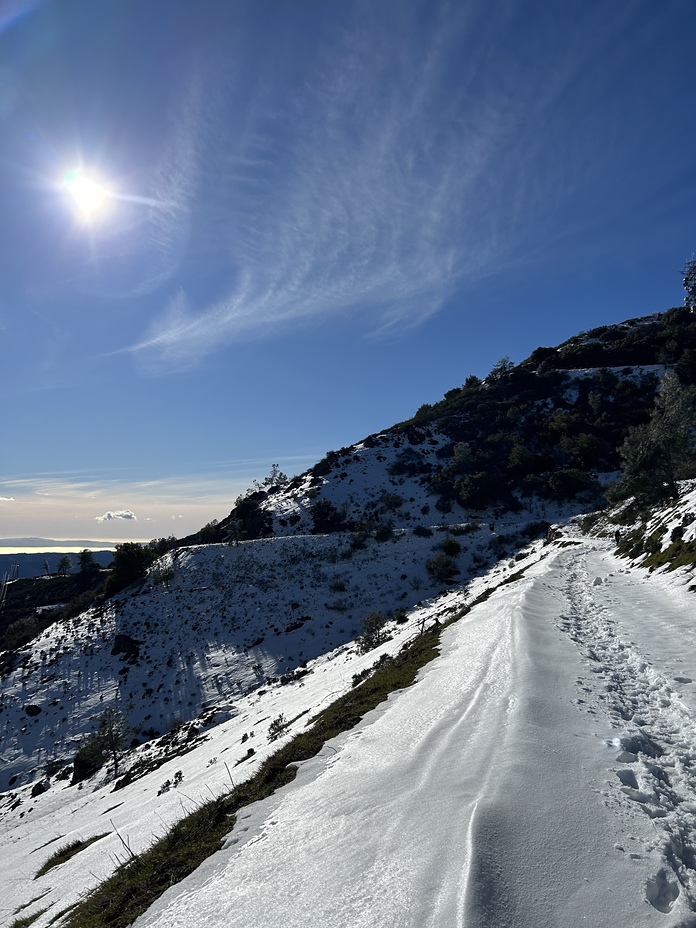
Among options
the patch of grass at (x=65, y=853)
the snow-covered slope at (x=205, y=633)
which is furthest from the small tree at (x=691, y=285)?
the patch of grass at (x=65, y=853)

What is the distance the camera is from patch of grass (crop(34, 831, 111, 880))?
10688mm

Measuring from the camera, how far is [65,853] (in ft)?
37.3

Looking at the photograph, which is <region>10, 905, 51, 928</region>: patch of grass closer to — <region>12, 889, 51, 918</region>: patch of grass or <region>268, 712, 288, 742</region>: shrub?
<region>12, 889, 51, 918</region>: patch of grass

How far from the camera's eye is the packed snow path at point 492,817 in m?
3.19

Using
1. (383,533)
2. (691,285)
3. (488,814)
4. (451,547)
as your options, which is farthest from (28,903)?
(691,285)

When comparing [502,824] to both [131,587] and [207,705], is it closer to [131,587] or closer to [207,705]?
[207,705]

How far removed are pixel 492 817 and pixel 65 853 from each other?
45.1 feet

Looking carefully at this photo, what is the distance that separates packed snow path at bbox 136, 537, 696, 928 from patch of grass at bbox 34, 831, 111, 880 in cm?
883

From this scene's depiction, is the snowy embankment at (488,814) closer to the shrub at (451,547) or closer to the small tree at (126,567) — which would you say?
the shrub at (451,547)

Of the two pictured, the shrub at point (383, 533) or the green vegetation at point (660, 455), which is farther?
the shrub at point (383, 533)

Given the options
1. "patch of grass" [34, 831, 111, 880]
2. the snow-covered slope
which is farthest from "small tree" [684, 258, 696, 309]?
"patch of grass" [34, 831, 111, 880]

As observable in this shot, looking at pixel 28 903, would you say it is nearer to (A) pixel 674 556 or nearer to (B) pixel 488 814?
(B) pixel 488 814

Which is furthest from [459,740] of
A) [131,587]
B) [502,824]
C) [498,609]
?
[131,587]

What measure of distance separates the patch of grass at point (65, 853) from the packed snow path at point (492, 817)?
8.83 meters
